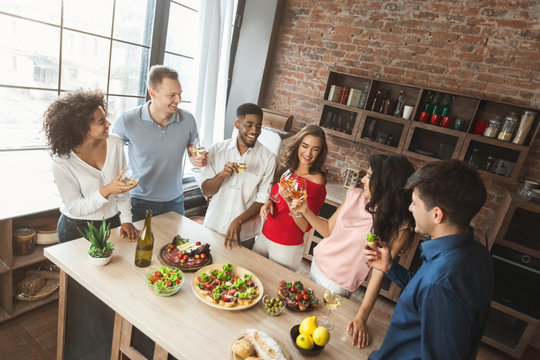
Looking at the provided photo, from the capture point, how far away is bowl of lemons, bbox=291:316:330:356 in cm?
124

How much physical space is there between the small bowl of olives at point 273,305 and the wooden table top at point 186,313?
30 millimetres

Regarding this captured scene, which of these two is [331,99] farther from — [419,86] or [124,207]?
[124,207]

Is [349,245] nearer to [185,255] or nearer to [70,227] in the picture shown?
[185,255]

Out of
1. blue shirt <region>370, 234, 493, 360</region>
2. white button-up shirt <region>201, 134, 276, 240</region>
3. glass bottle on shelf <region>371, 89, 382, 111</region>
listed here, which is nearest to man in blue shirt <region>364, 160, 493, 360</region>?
blue shirt <region>370, 234, 493, 360</region>

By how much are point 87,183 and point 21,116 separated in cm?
130

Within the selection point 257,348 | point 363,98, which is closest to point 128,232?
point 257,348

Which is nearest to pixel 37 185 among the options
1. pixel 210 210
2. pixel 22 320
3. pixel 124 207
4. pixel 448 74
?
pixel 22 320

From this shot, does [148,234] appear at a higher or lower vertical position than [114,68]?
lower

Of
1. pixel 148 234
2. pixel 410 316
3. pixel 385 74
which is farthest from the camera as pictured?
pixel 385 74

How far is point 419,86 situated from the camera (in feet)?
11.1

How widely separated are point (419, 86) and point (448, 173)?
8.61 ft

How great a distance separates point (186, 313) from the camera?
4.56ft

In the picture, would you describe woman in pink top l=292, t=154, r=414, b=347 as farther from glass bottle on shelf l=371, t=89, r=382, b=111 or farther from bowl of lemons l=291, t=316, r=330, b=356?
glass bottle on shelf l=371, t=89, r=382, b=111

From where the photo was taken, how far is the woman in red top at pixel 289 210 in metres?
2.11
